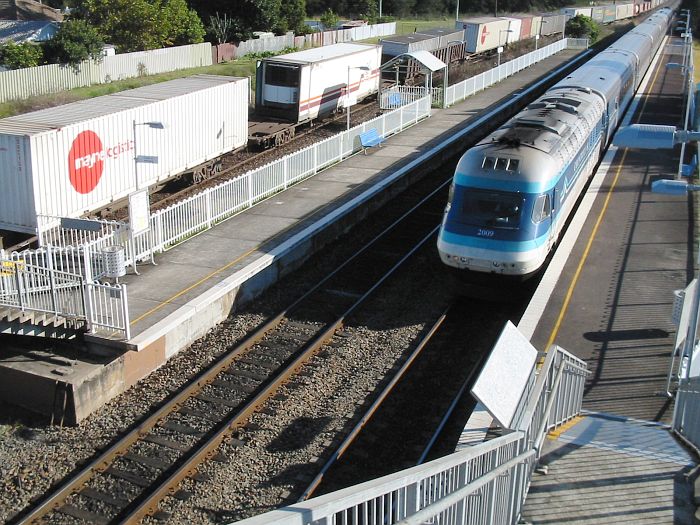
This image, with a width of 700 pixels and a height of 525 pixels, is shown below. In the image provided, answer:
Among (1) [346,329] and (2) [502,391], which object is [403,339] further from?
(2) [502,391]

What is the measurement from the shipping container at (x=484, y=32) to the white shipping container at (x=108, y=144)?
29.7m

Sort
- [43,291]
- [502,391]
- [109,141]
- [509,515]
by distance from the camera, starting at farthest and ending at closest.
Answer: [109,141] < [43,291] < [502,391] < [509,515]

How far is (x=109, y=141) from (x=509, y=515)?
1439 cm

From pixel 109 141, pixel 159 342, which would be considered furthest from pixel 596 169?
pixel 159 342

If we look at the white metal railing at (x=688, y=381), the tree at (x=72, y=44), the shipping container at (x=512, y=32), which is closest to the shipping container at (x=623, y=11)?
the shipping container at (x=512, y=32)

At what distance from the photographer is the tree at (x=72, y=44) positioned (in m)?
38.7

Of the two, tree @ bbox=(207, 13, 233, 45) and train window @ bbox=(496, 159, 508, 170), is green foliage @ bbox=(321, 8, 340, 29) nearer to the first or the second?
tree @ bbox=(207, 13, 233, 45)

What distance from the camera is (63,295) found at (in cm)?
1273

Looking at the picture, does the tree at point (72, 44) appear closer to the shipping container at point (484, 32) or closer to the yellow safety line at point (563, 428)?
the shipping container at point (484, 32)

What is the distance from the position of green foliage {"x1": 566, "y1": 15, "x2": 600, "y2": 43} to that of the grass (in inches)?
1404

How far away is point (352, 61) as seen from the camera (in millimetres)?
33344

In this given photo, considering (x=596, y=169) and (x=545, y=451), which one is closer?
(x=545, y=451)

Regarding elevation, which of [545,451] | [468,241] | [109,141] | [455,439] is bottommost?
[455,439]

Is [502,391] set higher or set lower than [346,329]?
higher
